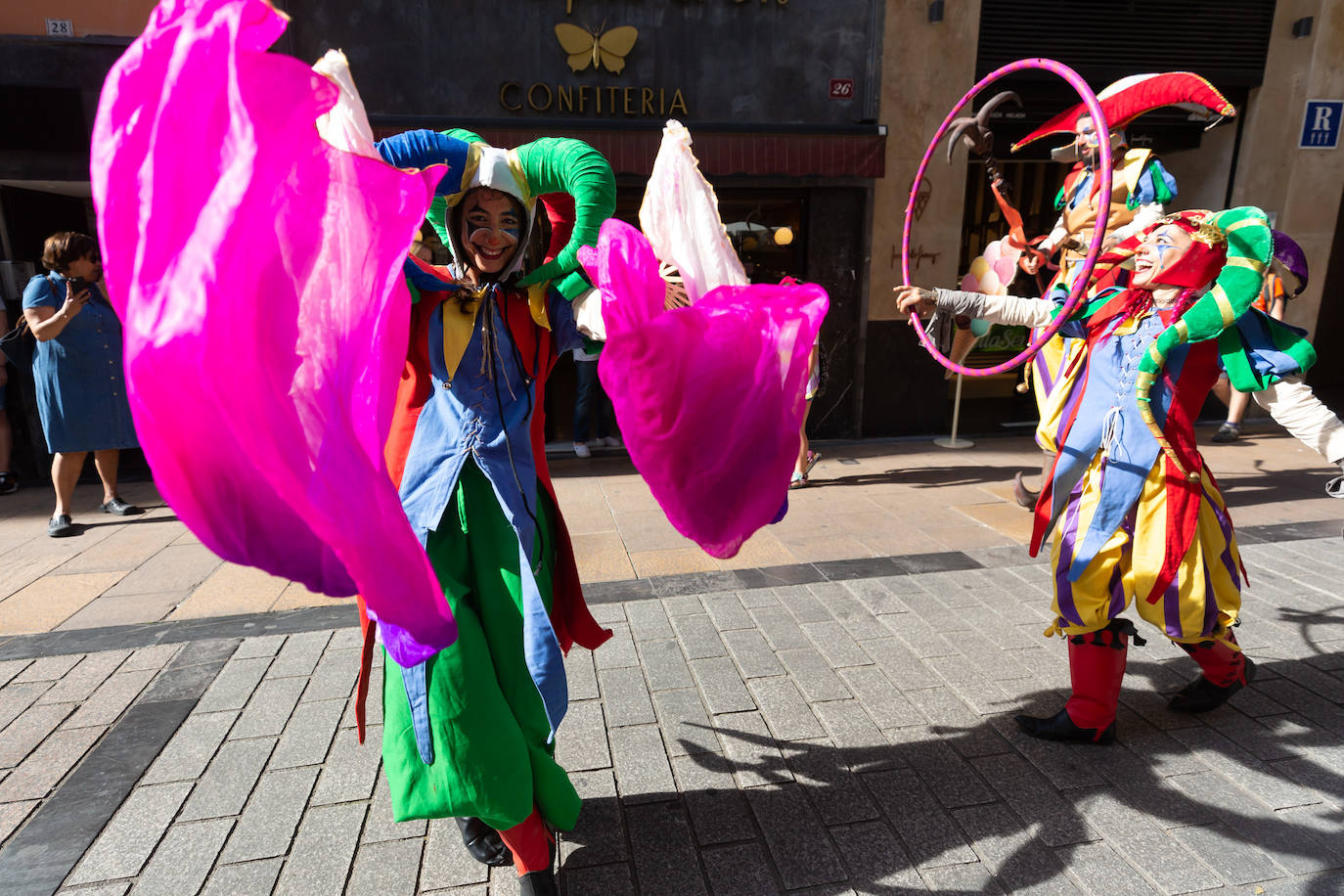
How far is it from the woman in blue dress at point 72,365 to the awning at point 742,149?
101 inches

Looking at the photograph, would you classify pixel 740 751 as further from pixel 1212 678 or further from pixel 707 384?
pixel 1212 678

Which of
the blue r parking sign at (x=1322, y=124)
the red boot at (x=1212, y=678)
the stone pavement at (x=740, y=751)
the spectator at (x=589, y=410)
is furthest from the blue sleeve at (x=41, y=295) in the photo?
the blue r parking sign at (x=1322, y=124)

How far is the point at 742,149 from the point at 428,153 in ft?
17.0

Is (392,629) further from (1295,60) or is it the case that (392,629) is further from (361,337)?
(1295,60)

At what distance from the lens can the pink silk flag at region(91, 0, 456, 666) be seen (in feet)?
3.94

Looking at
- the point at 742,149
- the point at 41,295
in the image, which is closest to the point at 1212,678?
the point at 742,149

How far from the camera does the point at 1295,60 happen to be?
748 cm

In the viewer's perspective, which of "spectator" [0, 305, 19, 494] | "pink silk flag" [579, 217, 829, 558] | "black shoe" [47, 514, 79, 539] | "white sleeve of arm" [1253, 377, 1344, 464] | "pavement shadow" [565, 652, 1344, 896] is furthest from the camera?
A: "spectator" [0, 305, 19, 494]

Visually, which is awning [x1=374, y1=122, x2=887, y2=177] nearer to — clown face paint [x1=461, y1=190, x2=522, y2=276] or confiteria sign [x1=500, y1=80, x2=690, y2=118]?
confiteria sign [x1=500, y1=80, x2=690, y2=118]

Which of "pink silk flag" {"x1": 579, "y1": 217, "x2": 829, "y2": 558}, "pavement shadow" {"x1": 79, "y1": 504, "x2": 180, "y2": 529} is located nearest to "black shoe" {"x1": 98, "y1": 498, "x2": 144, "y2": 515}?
"pavement shadow" {"x1": 79, "y1": 504, "x2": 180, "y2": 529}

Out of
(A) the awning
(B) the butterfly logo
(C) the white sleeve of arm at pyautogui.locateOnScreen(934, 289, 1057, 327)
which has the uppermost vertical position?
(B) the butterfly logo

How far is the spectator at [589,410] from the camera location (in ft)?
23.2

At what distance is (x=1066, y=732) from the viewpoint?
2555 millimetres

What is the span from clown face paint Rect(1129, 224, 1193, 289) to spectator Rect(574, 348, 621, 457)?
4.99m
